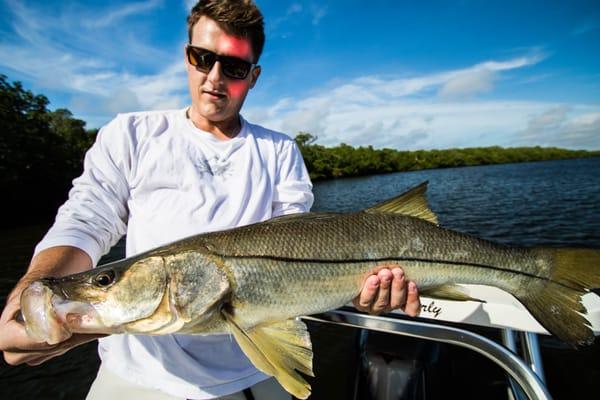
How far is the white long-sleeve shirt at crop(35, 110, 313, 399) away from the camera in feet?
6.79

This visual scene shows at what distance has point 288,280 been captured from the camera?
203 centimetres

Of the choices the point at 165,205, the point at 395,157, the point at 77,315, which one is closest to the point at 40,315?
the point at 77,315

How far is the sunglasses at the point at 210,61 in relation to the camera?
2.45 meters

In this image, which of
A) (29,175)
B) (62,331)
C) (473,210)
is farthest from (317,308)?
(29,175)

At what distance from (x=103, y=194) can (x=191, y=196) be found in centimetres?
54

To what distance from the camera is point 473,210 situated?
81.8ft

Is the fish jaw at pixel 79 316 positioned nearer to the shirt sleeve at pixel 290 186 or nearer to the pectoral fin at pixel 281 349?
the pectoral fin at pixel 281 349

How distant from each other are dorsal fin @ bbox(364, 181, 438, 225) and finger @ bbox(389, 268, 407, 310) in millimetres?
428

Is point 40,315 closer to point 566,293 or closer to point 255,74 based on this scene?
point 255,74

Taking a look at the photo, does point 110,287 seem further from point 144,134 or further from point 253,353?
point 144,134

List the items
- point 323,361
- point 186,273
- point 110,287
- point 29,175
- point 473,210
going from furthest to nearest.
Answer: point 29,175, point 473,210, point 323,361, point 186,273, point 110,287

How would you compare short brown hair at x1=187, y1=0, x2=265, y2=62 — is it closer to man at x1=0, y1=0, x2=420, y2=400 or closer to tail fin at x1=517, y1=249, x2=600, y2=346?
man at x1=0, y1=0, x2=420, y2=400

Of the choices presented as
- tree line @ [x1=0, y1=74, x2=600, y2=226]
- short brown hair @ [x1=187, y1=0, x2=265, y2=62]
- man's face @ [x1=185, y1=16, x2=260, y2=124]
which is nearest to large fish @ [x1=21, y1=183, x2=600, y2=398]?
man's face @ [x1=185, y1=16, x2=260, y2=124]

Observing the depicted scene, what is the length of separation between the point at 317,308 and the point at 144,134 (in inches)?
61.9
